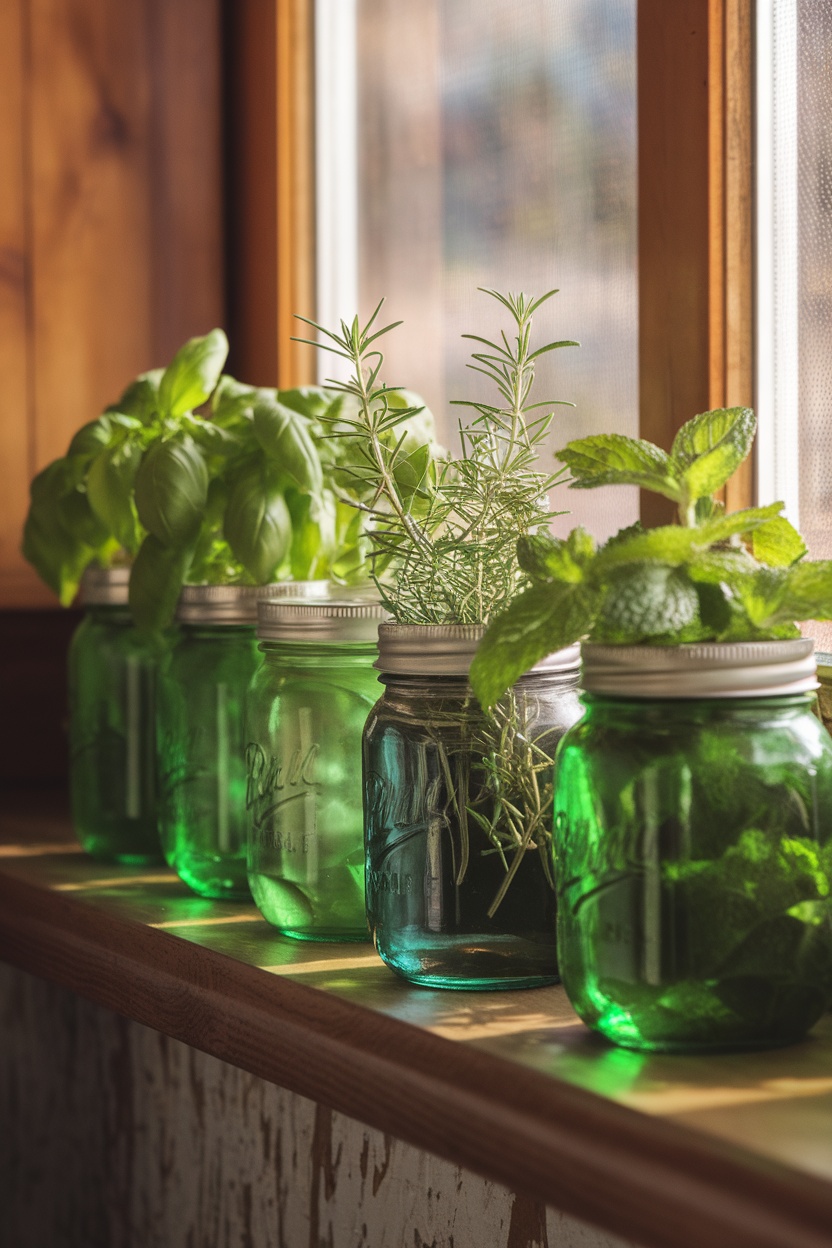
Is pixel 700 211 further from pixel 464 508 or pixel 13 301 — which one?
pixel 13 301

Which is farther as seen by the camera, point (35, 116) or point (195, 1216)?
point (35, 116)

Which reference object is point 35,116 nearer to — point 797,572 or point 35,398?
point 35,398

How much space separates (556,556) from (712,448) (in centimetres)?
8

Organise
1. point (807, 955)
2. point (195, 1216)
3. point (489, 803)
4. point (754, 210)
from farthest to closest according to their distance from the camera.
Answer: point (195, 1216) < point (754, 210) < point (489, 803) < point (807, 955)

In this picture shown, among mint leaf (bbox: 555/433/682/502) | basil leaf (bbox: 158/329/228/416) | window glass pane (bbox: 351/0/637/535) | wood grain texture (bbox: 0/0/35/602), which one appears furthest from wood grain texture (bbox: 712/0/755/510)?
wood grain texture (bbox: 0/0/35/602)

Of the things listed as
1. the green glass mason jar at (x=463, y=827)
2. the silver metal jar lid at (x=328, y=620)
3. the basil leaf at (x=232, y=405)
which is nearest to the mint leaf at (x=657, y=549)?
the green glass mason jar at (x=463, y=827)

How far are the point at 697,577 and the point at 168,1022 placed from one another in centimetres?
35

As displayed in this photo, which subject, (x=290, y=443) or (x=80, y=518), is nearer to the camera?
(x=290, y=443)

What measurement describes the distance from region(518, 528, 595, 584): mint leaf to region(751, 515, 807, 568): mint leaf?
9 cm

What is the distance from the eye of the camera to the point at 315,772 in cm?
74

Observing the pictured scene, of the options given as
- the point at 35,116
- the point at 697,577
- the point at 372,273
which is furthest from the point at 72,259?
the point at 697,577

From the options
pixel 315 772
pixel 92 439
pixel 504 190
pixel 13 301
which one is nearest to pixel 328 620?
pixel 315 772

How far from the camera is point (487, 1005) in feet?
1.97

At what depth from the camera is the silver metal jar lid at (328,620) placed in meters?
0.72
